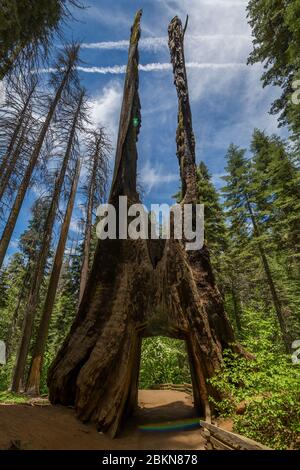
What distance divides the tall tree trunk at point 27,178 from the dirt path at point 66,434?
20.2 ft

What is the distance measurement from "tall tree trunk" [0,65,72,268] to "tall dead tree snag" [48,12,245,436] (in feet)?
15.1

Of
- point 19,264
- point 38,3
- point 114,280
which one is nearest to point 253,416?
point 114,280

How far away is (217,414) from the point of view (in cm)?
688

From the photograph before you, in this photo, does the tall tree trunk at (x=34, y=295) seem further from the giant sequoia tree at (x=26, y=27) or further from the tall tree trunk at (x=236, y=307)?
the tall tree trunk at (x=236, y=307)

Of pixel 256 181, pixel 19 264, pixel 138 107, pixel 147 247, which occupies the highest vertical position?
pixel 256 181

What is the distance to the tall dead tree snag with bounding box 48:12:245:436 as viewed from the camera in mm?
6398

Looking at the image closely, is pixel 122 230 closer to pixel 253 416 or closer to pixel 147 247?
pixel 147 247

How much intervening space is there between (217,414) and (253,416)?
2408 mm

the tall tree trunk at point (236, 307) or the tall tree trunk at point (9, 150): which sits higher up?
the tall tree trunk at point (9, 150)

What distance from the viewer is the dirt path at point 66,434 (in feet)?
15.0

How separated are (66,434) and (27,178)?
9.78 meters

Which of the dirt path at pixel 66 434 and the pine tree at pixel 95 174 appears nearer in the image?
the dirt path at pixel 66 434

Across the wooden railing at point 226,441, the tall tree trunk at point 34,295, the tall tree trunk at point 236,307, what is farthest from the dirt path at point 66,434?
the tall tree trunk at point 236,307
